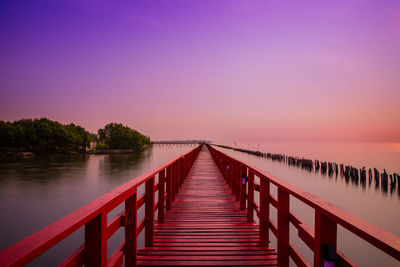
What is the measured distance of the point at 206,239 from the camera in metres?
3.35

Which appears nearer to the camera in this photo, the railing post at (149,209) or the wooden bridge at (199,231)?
the wooden bridge at (199,231)

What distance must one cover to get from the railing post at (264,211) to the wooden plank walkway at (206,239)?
0.12 m

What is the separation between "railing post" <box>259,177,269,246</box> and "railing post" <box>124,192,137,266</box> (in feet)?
5.49

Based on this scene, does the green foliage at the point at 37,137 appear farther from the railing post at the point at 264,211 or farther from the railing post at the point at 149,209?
the railing post at the point at 264,211

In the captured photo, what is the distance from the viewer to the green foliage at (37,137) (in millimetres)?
59844

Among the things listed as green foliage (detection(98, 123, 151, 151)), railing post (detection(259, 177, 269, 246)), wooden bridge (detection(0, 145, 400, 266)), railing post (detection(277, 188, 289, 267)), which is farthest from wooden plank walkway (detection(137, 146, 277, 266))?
green foliage (detection(98, 123, 151, 151))

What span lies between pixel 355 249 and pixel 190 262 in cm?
866

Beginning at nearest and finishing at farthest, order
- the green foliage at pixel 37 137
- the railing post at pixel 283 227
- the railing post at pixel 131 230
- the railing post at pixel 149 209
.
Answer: the railing post at pixel 131 230
the railing post at pixel 283 227
the railing post at pixel 149 209
the green foliage at pixel 37 137

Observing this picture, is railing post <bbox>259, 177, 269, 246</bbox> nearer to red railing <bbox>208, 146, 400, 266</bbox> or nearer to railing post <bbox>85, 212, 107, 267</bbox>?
red railing <bbox>208, 146, 400, 266</bbox>

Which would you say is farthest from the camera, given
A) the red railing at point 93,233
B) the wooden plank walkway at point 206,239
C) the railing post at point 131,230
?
the wooden plank walkway at point 206,239

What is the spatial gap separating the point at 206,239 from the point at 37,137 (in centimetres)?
7493

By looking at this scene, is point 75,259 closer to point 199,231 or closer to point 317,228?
point 317,228

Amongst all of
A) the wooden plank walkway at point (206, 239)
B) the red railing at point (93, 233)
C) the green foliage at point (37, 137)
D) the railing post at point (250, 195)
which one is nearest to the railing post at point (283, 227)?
the wooden plank walkway at point (206, 239)

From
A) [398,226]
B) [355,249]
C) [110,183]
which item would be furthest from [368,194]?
[110,183]
